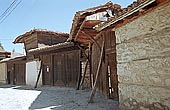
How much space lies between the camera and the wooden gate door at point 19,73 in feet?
57.2

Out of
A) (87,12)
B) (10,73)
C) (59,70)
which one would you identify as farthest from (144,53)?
(10,73)

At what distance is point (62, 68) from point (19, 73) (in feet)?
25.6

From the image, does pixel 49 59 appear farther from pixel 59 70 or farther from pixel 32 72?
pixel 32 72

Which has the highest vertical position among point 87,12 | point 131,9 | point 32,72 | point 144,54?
point 87,12

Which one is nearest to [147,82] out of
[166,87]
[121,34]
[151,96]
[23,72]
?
[151,96]

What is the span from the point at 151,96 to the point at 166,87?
0.50m

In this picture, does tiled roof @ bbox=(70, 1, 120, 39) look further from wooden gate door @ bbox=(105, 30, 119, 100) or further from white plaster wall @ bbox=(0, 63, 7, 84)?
white plaster wall @ bbox=(0, 63, 7, 84)

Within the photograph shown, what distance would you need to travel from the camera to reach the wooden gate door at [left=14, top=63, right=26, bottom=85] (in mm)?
17422

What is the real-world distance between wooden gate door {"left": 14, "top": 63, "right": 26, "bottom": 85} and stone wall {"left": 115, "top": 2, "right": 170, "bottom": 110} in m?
14.4

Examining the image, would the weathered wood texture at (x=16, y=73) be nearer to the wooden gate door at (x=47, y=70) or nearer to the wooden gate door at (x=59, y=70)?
the wooden gate door at (x=47, y=70)

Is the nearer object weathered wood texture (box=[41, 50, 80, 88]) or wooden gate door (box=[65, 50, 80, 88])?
wooden gate door (box=[65, 50, 80, 88])

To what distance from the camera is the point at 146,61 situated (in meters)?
3.85

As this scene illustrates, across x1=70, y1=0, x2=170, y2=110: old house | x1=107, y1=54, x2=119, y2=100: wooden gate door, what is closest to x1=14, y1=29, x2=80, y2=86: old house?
Result: x1=107, y1=54, x2=119, y2=100: wooden gate door

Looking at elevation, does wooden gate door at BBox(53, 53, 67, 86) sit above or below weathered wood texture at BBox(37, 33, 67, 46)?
below
